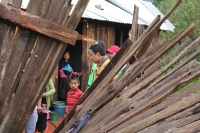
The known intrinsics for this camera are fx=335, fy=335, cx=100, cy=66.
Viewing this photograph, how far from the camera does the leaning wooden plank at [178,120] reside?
1211 millimetres

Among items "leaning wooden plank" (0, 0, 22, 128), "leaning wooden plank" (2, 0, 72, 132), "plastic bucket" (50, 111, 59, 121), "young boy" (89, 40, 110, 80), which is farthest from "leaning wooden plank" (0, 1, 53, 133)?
"plastic bucket" (50, 111, 59, 121)

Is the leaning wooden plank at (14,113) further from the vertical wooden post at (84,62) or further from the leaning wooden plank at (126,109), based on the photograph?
the vertical wooden post at (84,62)

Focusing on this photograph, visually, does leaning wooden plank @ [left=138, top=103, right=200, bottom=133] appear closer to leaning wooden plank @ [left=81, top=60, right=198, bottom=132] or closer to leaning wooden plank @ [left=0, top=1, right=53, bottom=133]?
leaning wooden plank @ [left=81, top=60, right=198, bottom=132]

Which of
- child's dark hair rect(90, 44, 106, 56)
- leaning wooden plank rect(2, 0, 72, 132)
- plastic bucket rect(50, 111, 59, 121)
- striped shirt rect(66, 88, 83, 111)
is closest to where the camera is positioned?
leaning wooden plank rect(2, 0, 72, 132)

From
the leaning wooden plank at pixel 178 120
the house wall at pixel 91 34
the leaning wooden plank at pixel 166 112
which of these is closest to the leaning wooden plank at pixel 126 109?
the leaning wooden plank at pixel 166 112

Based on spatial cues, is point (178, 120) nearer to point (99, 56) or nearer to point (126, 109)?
point (126, 109)

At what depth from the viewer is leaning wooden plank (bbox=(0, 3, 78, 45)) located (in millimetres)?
1617

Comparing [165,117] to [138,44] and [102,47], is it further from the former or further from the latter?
[102,47]

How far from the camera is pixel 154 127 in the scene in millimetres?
1331

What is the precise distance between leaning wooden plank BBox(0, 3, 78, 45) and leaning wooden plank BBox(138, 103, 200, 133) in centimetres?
69

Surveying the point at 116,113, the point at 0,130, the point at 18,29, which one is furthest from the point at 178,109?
the point at 0,130

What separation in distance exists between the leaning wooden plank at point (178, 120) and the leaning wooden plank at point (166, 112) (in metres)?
0.02

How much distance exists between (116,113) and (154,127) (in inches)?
18.0

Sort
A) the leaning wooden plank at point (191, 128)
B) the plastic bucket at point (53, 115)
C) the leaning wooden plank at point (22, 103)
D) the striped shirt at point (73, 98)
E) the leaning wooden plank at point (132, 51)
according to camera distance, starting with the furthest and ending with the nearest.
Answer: the plastic bucket at point (53, 115) → the striped shirt at point (73, 98) → the leaning wooden plank at point (132, 51) → the leaning wooden plank at point (22, 103) → the leaning wooden plank at point (191, 128)
